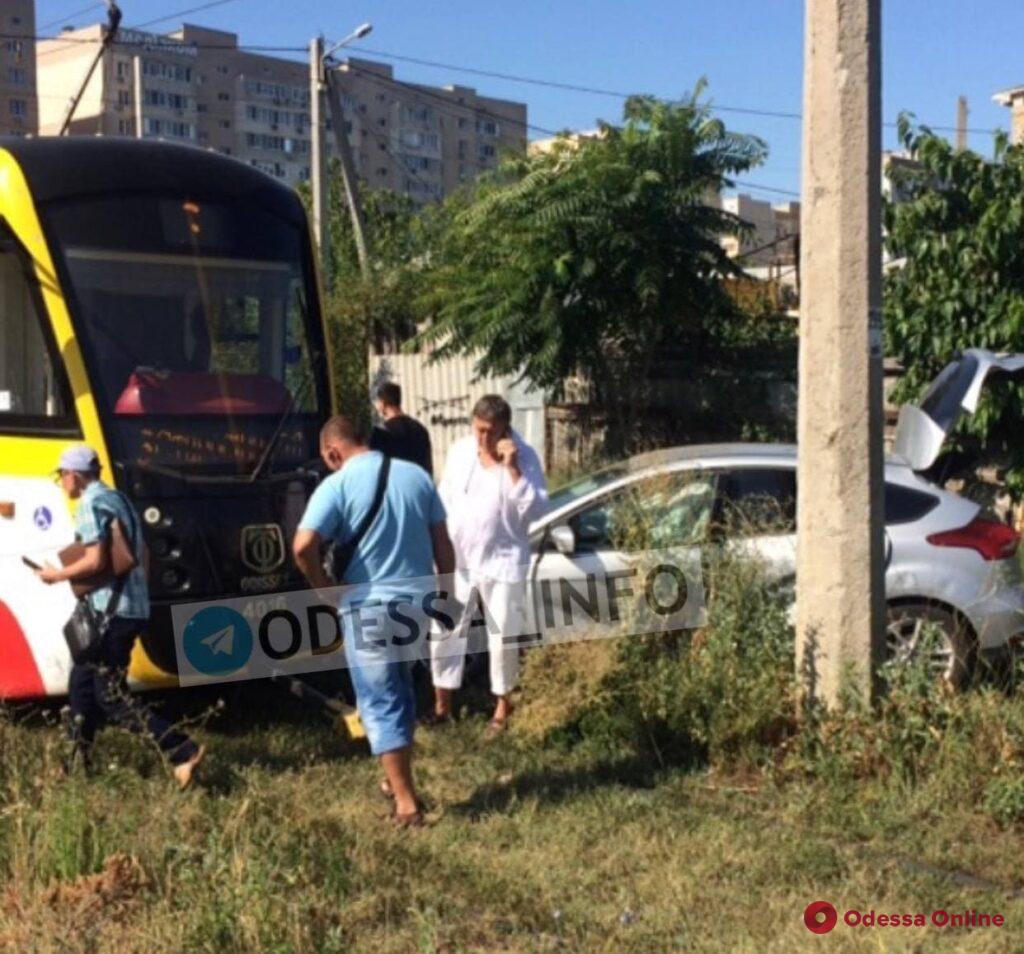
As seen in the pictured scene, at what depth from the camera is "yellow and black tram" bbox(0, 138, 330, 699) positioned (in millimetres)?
7418

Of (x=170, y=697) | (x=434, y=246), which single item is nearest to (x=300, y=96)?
(x=434, y=246)

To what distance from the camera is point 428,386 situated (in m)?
19.2

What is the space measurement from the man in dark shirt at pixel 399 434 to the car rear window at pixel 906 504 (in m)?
3.92

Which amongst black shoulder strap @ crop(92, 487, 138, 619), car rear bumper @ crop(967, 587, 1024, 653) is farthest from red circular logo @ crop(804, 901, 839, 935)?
black shoulder strap @ crop(92, 487, 138, 619)

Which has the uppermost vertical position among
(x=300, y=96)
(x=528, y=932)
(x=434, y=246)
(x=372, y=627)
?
(x=300, y=96)

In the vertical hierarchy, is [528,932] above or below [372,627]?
below

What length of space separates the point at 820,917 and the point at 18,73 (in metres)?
88.1

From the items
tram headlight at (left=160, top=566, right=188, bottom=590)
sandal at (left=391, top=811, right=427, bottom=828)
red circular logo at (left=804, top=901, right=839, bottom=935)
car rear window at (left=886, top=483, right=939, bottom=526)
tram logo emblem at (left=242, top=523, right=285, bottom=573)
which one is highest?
car rear window at (left=886, top=483, right=939, bottom=526)

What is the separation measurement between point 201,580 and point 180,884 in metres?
2.78

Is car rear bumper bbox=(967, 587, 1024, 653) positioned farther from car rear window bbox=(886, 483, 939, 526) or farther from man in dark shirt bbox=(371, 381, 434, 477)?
man in dark shirt bbox=(371, 381, 434, 477)

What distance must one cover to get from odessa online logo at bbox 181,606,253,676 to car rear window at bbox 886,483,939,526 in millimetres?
3752

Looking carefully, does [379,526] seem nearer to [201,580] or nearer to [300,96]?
[201,580]

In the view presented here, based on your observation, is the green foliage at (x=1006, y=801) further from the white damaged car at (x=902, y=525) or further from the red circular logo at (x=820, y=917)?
the white damaged car at (x=902, y=525)

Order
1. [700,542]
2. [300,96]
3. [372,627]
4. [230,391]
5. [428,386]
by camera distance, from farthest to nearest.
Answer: [300,96] < [428,386] < [230,391] < [700,542] < [372,627]
